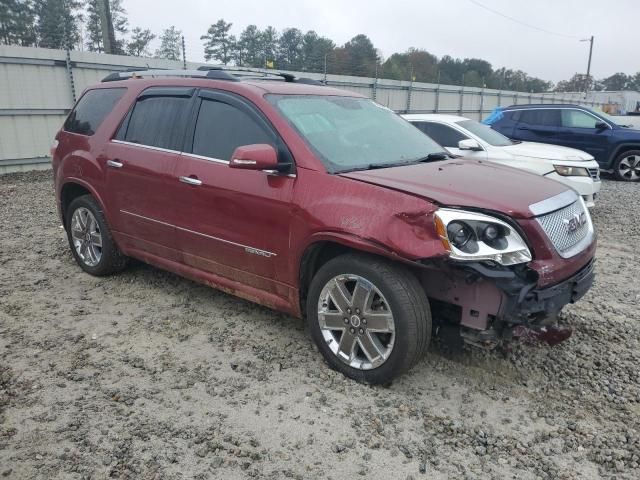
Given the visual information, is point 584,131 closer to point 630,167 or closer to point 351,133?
point 630,167

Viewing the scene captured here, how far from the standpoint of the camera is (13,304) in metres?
4.46

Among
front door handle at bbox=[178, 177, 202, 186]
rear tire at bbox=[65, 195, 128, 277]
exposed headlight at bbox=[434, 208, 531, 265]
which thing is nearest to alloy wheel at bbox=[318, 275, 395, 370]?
exposed headlight at bbox=[434, 208, 531, 265]

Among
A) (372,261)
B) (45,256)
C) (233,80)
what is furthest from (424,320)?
(45,256)

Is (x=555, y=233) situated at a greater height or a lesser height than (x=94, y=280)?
greater

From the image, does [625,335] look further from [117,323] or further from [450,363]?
[117,323]

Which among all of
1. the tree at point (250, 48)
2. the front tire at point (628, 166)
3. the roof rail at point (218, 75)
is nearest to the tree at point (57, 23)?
the tree at point (250, 48)

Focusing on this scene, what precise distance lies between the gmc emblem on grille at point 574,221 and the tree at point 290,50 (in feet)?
54.8

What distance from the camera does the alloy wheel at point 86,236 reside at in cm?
500

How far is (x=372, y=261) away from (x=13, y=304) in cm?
327

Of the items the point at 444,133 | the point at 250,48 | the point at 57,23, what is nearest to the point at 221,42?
the point at 250,48

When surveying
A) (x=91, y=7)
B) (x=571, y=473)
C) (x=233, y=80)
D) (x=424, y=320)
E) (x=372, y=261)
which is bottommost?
(x=571, y=473)

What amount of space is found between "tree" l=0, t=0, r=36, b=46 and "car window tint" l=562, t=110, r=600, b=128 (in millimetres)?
13989

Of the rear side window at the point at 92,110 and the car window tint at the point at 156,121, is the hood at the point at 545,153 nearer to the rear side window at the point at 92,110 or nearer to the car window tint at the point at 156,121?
the car window tint at the point at 156,121

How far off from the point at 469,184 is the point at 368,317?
1.02 meters
